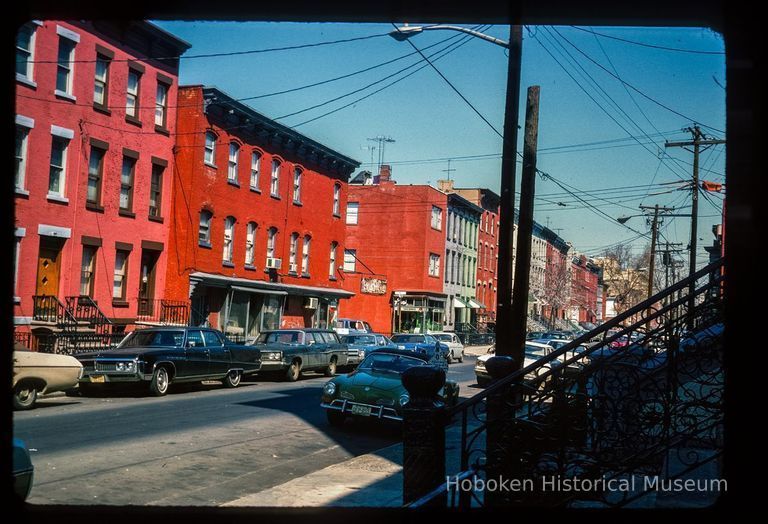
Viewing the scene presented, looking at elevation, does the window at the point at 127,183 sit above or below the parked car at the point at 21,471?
above

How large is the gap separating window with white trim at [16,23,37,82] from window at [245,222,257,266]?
47.2ft

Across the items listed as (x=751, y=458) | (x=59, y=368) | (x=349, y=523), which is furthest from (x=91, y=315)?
(x=751, y=458)

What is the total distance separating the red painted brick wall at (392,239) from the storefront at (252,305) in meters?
13.6

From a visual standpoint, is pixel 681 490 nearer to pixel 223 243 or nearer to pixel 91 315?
pixel 91 315

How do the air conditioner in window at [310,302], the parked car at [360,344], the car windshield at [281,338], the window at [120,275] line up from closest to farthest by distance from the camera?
the car windshield at [281,338]
the window at [120,275]
the parked car at [360,344]
the air conditioner in window at [310,302]

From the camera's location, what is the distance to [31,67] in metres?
24.1

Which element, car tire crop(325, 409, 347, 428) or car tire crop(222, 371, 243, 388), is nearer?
car tire crop(325, 409, 347, 428)

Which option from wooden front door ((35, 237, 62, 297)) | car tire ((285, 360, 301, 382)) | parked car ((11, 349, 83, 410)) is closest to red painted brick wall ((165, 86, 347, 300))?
wooden front door ((35, 237, 62, 297))

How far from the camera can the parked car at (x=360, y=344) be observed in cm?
3029

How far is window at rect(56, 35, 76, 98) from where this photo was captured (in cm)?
2541

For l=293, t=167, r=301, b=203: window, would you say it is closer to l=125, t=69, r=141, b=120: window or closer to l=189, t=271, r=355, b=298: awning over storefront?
l=189, t=271, r=355, b=298: awning over storefront

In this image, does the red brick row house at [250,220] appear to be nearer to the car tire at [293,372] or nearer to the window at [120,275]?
the window at [120,275]

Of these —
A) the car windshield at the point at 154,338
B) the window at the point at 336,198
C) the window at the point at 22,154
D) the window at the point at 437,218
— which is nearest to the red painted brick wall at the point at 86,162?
the window at the point at 22,154

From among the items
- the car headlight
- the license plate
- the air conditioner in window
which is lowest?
the license plate
